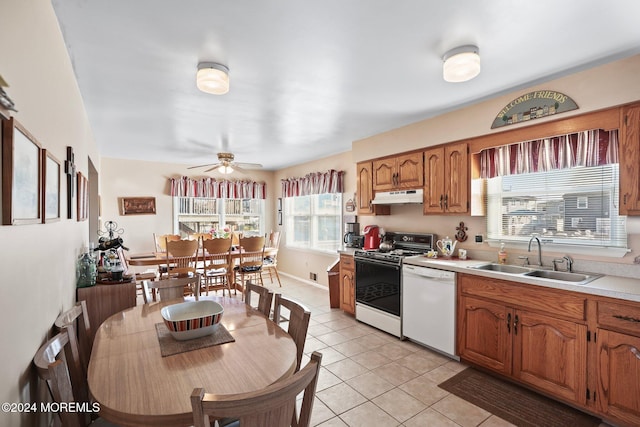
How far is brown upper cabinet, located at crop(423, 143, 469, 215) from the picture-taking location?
9.93 feet

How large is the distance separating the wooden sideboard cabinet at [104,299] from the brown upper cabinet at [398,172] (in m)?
2.88

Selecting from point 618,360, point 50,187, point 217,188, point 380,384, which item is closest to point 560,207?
point 618,360

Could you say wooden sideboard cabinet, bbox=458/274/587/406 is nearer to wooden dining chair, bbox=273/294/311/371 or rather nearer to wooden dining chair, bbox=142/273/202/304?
wooden dining chair, bbox=273/294/311/371

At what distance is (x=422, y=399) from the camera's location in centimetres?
226

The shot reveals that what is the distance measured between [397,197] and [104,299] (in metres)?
3.02

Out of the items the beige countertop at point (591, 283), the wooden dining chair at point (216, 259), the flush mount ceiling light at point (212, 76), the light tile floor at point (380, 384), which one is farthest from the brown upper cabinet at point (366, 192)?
the flush mount ceiling light at point (212, 76)

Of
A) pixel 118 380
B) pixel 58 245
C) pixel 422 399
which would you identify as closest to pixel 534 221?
pixel 422 399

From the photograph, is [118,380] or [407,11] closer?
[118,380]

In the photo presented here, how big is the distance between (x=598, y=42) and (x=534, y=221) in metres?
1.46

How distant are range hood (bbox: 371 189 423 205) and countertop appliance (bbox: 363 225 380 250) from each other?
1.27ft

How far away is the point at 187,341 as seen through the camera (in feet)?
5.12

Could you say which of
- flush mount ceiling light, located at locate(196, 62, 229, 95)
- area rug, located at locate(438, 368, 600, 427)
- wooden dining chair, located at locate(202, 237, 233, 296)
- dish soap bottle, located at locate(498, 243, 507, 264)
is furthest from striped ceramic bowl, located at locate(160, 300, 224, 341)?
wooden dining chair, located at locate(202, 237, 233, 296)

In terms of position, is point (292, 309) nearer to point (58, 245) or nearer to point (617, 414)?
point (58, 245)

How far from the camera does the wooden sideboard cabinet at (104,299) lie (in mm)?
2459
